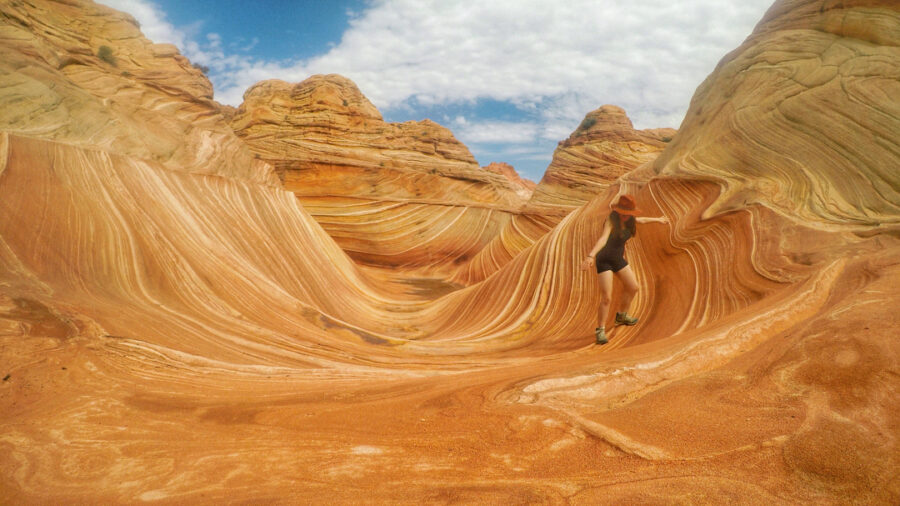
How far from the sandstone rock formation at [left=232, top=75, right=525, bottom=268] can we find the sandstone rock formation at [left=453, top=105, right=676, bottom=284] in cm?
158

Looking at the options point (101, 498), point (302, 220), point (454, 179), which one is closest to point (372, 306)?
point (302, 220)

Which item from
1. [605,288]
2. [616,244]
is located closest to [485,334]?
[605,288]

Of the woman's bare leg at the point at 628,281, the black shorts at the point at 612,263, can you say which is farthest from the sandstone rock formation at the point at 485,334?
the black shorts at the point at 612,263

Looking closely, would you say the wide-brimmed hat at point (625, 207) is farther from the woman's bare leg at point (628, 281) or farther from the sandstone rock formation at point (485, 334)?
the sandstone rock formation at point (485, 334)

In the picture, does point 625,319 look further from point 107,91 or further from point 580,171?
point 580,171

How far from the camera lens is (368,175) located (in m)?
17.4

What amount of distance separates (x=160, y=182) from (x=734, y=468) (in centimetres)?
711

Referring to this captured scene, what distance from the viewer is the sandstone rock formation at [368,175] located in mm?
16641

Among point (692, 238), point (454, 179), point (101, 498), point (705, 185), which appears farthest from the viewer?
point (454, 179)

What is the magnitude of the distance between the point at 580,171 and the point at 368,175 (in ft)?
27.6

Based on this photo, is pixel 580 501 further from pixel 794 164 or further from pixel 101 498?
pixel 794 164

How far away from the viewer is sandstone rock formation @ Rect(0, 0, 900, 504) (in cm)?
146

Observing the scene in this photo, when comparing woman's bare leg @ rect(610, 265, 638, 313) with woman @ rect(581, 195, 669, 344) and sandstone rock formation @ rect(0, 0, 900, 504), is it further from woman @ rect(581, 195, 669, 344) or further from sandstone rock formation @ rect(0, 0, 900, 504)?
sandstone rock formation @ rect(0, 0, 900, 504)

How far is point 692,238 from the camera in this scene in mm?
5332
